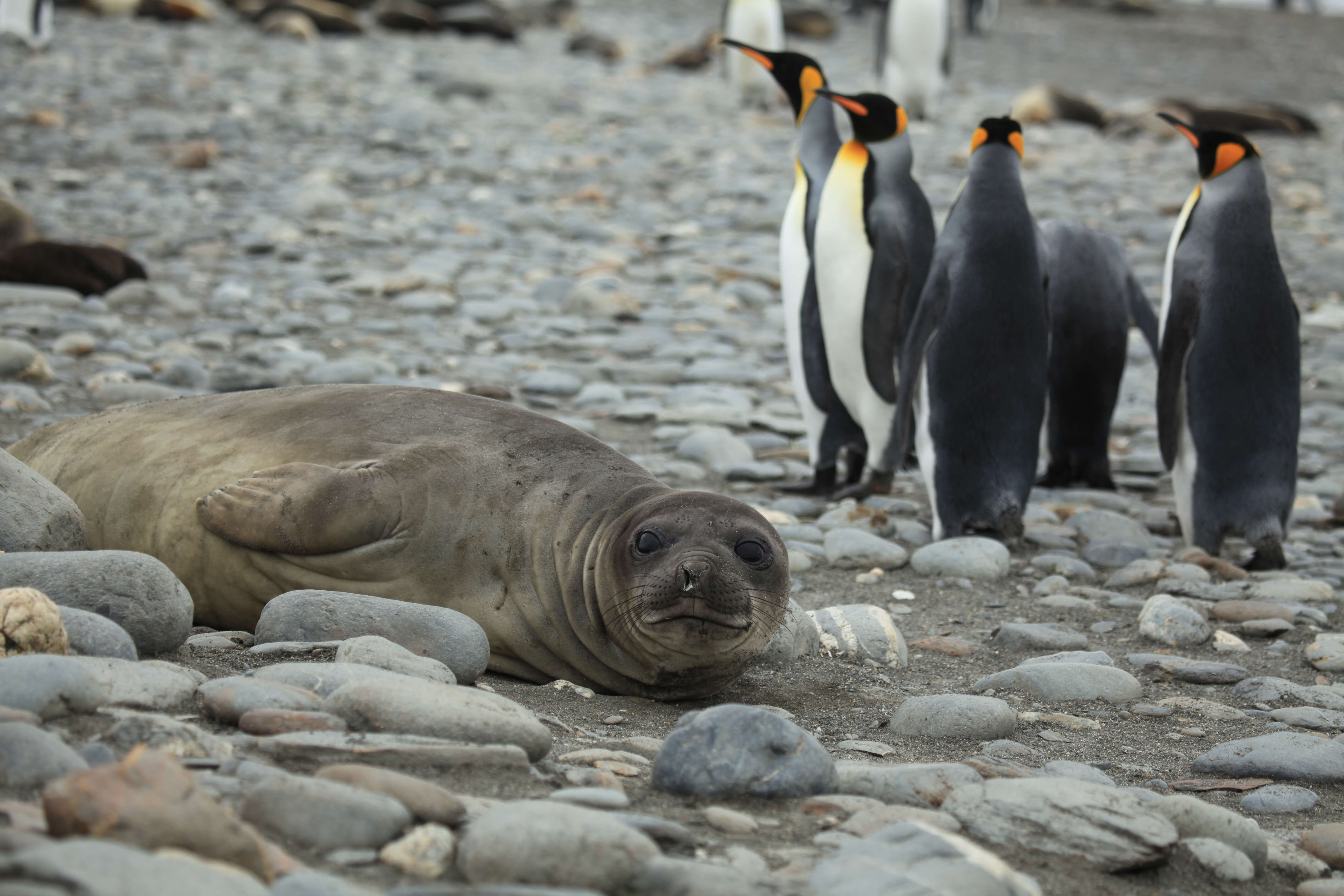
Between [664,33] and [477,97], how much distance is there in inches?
374

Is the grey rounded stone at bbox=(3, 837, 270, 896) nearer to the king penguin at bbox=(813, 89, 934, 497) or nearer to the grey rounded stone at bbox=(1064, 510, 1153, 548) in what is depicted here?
the grey rounded stone at bbox=(1064, 510, 1153, 548)

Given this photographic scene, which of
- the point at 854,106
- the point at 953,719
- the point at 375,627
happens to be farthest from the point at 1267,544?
the point at 375,627

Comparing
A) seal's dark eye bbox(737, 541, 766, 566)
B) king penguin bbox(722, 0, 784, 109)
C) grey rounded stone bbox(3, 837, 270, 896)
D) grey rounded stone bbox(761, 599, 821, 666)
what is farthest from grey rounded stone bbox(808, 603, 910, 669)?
king penguin bbox(722, 0, 784, 109)

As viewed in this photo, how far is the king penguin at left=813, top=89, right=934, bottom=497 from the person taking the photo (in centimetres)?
558

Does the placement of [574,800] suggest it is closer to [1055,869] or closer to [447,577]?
[1055,869]

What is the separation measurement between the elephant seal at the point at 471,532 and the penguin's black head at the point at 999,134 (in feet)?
8.45

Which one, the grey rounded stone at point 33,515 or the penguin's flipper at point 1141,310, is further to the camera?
the penguin's flipper at point 1141,310

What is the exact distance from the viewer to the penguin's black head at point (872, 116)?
5.88 meters

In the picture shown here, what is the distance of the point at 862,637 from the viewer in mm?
3527

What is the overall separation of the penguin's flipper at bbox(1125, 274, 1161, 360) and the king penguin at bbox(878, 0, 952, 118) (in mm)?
9754

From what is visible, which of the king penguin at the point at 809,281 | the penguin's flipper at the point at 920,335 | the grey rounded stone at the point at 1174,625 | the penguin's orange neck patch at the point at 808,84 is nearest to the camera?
the grey rounded stone at the point at 1174,625

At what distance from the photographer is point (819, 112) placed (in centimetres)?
670

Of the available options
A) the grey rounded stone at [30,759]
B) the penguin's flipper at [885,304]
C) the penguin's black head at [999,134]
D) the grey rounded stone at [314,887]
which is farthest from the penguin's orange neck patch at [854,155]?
the grey rounded stone at [314,887]

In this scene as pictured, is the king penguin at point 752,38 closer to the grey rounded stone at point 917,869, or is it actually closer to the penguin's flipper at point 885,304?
the penguin's flipper at point 885,304
